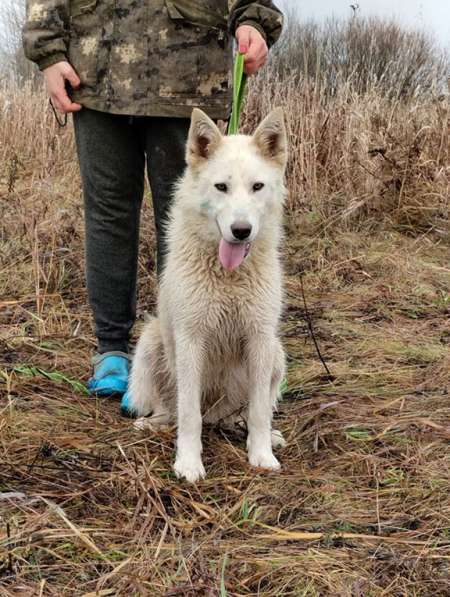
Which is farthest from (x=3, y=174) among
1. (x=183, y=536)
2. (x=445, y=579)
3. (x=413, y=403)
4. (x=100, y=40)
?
(x=445, y=579)

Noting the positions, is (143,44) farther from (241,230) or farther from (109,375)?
(109,375)

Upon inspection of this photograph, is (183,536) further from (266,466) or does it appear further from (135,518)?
(266,466)

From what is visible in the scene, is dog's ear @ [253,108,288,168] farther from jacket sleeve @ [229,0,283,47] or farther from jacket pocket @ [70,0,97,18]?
jacket pocket @ [70,0,97,18]

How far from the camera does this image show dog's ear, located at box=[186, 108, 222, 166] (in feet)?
7.72

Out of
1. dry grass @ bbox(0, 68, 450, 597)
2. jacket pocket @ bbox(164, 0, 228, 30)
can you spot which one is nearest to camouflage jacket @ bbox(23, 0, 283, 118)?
jacket pocket @ bbox(164, 0, 228, 30)

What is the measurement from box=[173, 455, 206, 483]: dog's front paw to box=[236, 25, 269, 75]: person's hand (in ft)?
4.78

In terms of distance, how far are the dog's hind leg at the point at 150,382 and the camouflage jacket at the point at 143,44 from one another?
922 millimetres

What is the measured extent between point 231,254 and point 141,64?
35.7 inches

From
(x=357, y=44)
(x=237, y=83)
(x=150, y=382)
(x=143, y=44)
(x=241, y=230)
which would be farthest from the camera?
(x=357, y=44)

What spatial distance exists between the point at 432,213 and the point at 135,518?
4.70m

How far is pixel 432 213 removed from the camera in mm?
5945

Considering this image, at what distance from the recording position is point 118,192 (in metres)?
2.96

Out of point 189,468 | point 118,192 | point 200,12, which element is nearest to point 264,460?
point 189,468

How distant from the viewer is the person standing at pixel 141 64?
8.76 feet
